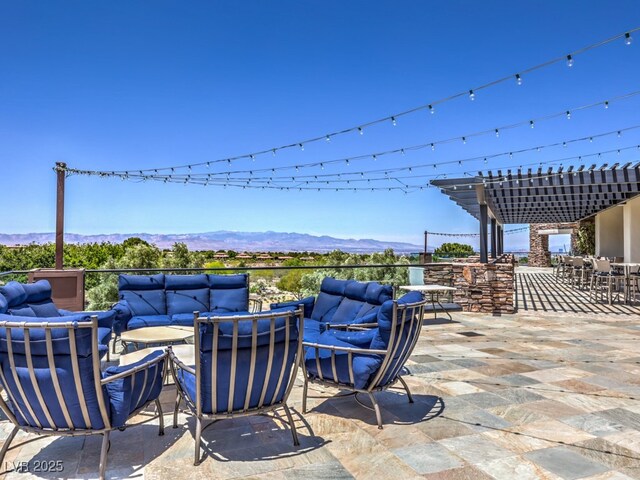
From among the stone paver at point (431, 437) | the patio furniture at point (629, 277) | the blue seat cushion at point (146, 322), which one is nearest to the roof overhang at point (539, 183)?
the patio furniture at point (629, 277)

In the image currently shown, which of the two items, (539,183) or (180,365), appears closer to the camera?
(180,365)

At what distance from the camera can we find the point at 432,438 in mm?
2666

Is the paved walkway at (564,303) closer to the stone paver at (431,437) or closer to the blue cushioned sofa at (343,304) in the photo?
the stone paver at (431,437)

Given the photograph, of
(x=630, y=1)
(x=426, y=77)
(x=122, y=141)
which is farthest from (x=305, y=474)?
A: (x=122, y=141)

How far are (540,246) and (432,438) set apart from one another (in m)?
25.1

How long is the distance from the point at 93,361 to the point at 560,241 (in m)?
35.7

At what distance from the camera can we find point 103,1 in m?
7.09

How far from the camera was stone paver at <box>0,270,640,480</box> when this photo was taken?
2277mm

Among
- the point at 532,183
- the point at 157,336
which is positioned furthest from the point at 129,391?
the point at 532,183

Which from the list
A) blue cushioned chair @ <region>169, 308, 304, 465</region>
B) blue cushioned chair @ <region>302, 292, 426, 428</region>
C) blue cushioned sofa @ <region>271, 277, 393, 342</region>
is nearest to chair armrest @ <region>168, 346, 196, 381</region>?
blue cushioned chair @ <region>169, 308, 304, 465</region>

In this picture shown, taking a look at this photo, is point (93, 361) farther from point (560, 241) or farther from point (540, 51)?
point (560, 241)

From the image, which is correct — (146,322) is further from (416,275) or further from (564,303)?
(564,303)

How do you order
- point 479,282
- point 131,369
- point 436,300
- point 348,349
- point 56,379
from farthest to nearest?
point 479,282, point 436,300, point 348,349, point 131,369, point 56,379

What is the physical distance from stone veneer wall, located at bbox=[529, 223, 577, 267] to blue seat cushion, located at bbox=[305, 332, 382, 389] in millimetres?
24349
